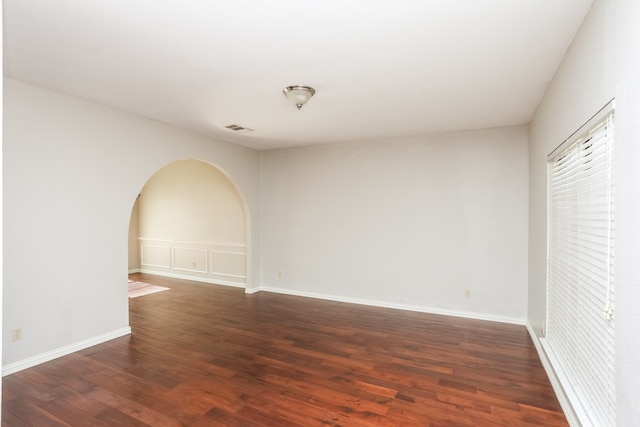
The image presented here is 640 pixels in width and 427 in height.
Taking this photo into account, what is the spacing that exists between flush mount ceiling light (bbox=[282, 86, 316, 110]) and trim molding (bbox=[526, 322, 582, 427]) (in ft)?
9.86

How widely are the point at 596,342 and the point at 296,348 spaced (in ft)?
8.18

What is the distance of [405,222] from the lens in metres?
4.87

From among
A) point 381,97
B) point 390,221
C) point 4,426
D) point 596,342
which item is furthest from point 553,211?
point 4,426

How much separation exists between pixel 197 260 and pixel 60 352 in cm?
350

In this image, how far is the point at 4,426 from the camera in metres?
2.23

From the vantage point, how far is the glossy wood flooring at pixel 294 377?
235cm

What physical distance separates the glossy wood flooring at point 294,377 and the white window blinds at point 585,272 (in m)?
0.41

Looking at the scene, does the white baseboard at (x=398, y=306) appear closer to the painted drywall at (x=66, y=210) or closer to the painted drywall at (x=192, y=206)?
the painted drywall at (x=192, y=206)

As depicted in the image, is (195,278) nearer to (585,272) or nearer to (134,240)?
(134,240)

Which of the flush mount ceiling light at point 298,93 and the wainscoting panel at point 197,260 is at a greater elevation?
the flush mount ceiling light at point 298,93

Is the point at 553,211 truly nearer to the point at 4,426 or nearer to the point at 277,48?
the point at 277,48

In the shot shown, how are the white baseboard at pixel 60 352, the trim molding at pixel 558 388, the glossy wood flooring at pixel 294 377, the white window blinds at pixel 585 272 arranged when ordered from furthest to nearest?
1. the white baseboard at pixel 60 352
2. the glossy wood flooring at pixel 294 377
3. the trim molding at pixel 558 388
4. the white window blinds at pixel 585 272

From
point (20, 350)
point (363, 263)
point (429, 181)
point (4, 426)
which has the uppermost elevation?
point (429, 181)

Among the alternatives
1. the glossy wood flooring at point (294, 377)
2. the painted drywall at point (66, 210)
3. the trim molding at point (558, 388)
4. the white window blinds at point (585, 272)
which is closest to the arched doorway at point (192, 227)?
the glossy wood flooring at point (294, 377)
